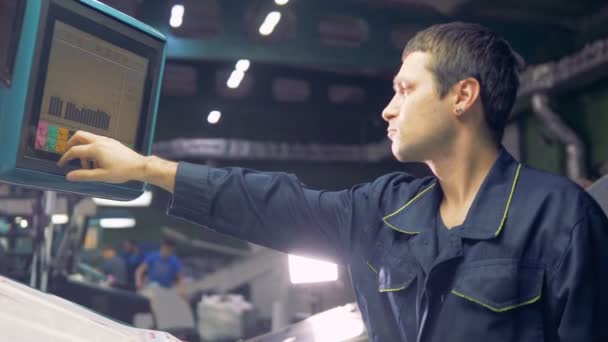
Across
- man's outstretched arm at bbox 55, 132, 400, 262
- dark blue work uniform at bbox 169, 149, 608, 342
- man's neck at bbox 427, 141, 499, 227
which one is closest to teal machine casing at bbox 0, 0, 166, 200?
man's outstretched arm at bbox 55, 132, 400, 262

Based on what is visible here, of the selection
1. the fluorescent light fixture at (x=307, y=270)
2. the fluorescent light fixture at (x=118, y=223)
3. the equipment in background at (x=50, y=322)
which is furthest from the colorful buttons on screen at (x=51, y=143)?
the fluorescent light fixture at (x=118, y=223)

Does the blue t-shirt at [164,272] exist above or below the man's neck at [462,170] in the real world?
below

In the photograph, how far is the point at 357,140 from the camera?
12.2 metres

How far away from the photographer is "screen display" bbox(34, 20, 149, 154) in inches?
32.5

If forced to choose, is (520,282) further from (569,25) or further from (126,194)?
(569,25)

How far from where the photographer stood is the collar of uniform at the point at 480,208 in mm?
924

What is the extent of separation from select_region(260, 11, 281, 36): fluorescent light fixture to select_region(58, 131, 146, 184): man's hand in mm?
5528

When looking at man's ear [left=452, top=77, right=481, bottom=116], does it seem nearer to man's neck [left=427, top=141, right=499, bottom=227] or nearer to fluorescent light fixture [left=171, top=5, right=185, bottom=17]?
man's neck [left=427, top=141, right=499, bottom=227]

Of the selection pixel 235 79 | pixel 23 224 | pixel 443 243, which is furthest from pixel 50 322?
pixel 235 79

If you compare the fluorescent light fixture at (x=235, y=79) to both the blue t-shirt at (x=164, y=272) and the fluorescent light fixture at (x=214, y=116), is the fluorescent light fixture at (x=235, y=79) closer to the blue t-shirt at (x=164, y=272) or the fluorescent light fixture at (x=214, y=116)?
the fluorescent light fixture at (x=214, y=116)

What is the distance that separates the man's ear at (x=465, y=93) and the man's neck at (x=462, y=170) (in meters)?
0.06

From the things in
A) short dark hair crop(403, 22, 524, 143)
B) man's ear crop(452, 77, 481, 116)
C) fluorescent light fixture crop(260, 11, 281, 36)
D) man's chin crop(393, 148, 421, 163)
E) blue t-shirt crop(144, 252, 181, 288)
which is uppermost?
fluorescent light fixture crop(260, 11, 281, 36)

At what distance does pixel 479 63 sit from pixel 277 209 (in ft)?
1.39

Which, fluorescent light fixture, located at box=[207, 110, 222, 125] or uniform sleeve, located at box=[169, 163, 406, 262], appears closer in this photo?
uniform sleeve, located at box=[169, 163, 406, 262]
